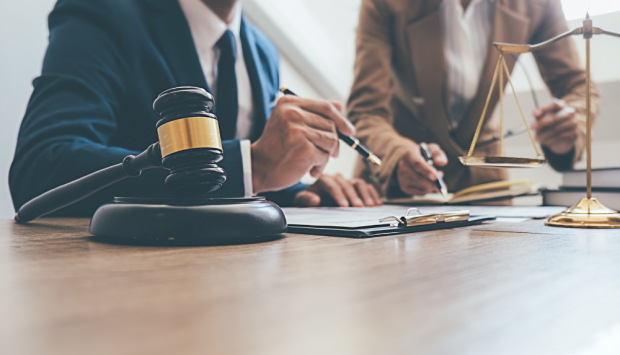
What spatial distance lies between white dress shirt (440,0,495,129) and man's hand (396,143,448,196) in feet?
1.66

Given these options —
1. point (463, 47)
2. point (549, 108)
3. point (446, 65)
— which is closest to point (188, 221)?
point (549, 108)

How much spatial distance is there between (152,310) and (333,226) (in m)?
0.28

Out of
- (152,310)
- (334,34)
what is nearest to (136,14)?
(152,310)

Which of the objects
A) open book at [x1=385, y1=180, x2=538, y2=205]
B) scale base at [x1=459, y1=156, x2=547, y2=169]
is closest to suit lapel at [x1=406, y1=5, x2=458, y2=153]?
open book at [x1=385, y1=180, x2=538, y2=205]

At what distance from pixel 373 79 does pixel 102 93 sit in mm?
Answer: 944

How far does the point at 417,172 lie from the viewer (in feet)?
3.72

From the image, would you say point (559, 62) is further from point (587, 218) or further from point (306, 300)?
point (306, 300)

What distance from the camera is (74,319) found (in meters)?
0.16

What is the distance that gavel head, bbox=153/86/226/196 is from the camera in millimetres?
357

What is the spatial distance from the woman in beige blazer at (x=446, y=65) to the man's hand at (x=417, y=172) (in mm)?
324

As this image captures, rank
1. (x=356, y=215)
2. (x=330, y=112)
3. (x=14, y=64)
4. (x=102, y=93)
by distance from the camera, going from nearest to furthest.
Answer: (x=356, y=215), (x=330, y=112), (x=102, y=93), (x=14, y=64)

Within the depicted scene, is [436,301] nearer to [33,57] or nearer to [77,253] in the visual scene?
[77,253]

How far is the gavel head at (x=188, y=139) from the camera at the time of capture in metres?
0.36

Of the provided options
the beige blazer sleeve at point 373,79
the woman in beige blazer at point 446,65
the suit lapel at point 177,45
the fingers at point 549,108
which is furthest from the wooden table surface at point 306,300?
the woman in beige blazer at point 446,65
